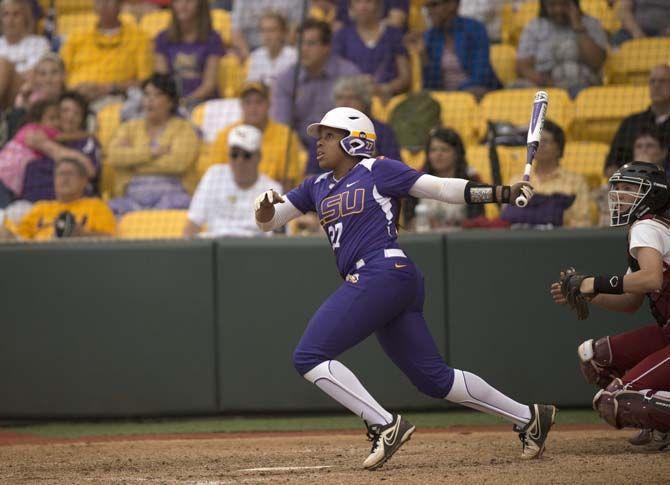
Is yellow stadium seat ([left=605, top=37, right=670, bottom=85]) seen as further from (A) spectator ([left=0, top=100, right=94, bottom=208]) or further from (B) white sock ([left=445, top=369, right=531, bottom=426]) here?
(A) spectator ([left=0, top=100, right=94, bottom=208])

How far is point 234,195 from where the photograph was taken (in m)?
8.55

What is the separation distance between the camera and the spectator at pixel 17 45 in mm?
10375

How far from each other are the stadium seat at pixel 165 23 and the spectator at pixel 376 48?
140cm

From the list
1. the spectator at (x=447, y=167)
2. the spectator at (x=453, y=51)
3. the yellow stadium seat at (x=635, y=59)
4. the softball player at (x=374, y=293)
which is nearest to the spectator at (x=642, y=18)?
the yellow stadium seat at (x=635, y=59)

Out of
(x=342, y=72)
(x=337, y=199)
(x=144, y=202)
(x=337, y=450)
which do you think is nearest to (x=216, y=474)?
(x=337, y=450)

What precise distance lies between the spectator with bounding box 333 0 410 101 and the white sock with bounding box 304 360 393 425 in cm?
462

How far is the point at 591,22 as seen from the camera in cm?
921

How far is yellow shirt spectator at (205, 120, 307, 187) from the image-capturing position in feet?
29.1

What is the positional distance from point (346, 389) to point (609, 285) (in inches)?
54.5

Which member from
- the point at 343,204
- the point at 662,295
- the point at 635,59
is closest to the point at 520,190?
the point at 343,204

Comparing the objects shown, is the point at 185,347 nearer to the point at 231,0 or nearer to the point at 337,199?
the point at 337,199

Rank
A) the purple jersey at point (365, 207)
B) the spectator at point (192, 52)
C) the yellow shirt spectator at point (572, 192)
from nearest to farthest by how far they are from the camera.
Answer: the purple jersey at point (365, 207) → the yellow shirt spectator at point (572, 192) → the spectator at point (192, 52)

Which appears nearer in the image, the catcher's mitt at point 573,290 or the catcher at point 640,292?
the catcher at point 640,292

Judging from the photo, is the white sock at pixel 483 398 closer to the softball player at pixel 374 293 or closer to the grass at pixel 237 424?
the softball player at pixel 374 293
